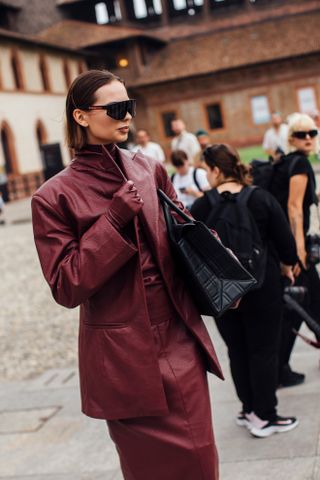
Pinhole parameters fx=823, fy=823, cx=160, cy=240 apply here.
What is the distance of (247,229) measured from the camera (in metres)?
4.34

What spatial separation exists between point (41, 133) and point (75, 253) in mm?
40956

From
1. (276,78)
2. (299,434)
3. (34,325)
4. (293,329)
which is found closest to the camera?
(299,434)

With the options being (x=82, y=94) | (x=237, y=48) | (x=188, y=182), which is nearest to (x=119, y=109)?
(x=82, y=94)

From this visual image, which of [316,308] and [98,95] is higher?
[98,95]

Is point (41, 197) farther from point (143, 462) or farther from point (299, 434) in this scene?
point (299, 434)

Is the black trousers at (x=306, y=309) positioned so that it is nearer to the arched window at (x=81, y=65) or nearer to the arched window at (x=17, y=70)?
the arched window at (x=17, y=70)

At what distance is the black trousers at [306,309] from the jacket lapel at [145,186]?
8.77 ft

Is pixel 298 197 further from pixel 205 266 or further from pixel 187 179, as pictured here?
pixel 187 179

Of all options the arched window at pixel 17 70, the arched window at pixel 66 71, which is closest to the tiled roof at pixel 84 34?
→ the arched window at pixel 66 71

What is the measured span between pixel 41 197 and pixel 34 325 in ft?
24.6

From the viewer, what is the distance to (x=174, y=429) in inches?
109

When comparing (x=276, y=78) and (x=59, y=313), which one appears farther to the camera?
(x=276, y=78)

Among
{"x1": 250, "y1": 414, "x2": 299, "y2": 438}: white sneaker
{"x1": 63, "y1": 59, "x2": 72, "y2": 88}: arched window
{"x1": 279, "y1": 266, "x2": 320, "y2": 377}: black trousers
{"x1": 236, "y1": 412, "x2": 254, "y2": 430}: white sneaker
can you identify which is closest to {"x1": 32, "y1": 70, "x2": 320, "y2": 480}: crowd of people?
{"x1": 250, "y1": 414, "x2": 299, "y2": 438}: white sneaker

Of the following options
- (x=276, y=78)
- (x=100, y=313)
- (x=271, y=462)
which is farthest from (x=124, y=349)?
(x=276, y=78)
